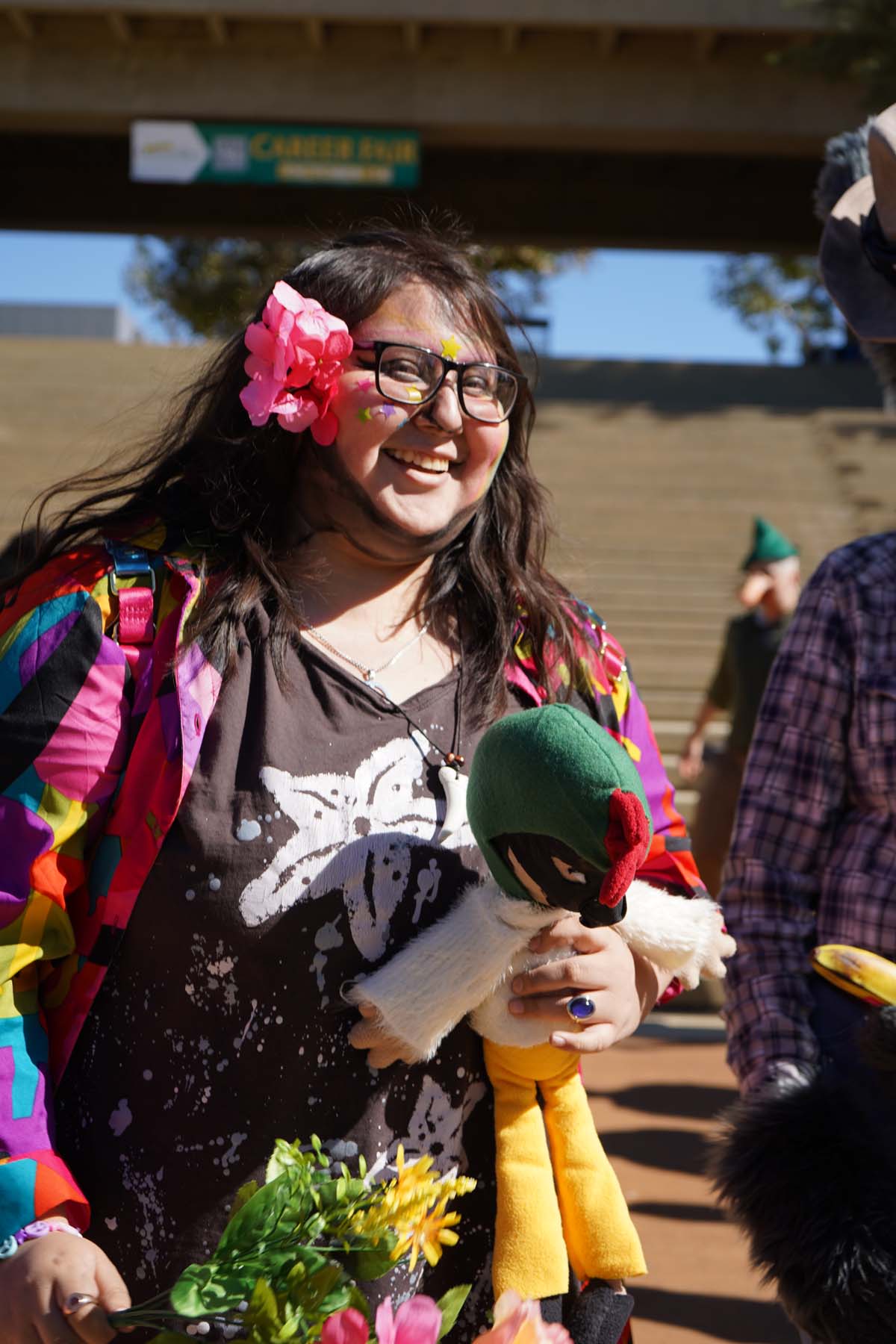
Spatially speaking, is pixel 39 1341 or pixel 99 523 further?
pixel 99 523

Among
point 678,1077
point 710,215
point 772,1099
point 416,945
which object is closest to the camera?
point 416,945

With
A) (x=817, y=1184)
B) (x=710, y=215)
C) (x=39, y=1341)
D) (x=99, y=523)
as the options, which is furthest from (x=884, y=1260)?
(x=710, y=215)

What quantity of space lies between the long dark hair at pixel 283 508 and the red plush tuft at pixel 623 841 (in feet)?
1.40

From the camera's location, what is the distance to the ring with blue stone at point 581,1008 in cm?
176

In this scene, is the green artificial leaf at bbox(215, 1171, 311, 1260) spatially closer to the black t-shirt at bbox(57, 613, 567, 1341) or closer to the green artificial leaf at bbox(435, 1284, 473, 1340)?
the green artificial leaf at bbox(435, 1284, 473, 1340)

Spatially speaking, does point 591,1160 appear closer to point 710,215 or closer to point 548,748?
point 548,748

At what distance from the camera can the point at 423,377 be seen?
76.9 inches

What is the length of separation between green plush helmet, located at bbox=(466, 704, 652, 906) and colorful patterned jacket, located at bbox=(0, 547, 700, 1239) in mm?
388

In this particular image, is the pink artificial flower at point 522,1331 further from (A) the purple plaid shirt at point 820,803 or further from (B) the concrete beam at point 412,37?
(B) the concrete beam at point 412,37

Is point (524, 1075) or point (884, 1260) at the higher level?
point (524, 1075)

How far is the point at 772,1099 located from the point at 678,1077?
4070 mm

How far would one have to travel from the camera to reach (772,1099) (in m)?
1.87

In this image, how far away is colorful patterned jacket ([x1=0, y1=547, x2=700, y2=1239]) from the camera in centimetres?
163

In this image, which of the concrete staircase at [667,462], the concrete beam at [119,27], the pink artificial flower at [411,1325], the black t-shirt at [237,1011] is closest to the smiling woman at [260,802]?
the black t-shirt at [237,1011]
